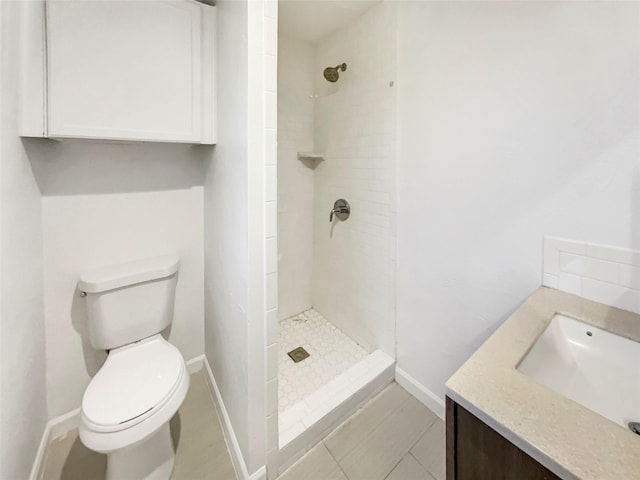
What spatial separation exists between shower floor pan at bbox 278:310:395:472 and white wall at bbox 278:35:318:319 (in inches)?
10.9

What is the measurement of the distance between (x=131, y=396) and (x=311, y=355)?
117 cm

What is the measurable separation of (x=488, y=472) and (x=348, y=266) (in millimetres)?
1596

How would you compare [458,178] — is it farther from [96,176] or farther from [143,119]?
[96,176]

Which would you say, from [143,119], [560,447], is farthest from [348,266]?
[560,447]

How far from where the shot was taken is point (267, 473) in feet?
4.09

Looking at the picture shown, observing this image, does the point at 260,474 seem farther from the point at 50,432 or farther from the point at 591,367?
the point at 591,367

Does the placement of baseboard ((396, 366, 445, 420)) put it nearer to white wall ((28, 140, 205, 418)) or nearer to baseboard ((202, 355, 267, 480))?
baseboard ((202, 355, 267, 480))

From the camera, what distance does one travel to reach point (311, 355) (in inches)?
80.9

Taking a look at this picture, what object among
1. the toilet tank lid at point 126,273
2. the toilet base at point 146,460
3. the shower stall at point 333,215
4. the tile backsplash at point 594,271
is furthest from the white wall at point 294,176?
the tile backsplash at point 594,271

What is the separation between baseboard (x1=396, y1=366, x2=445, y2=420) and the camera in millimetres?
1596

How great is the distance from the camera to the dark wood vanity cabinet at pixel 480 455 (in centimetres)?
53

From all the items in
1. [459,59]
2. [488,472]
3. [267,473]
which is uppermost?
[459,59]

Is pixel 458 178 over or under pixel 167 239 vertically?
over

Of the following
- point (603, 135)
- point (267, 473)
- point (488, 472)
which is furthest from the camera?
point (267, 473)
